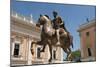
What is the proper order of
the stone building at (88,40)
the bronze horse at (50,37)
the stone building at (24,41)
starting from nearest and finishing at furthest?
the stone building at (24,41), the bronze horse at (50,37), the stone building at (88,40)

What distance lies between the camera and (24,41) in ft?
10.00

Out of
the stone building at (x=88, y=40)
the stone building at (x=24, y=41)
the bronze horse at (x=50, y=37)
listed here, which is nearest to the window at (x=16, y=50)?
the stone building at (x=24, y=41)

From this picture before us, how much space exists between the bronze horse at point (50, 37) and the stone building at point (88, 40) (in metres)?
0.23

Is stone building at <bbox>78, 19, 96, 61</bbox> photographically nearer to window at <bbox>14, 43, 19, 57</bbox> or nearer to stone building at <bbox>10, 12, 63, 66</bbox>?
stone building at <bbox>10, 12, 63, 66</bbox>

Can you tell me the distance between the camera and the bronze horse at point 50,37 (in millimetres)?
3172

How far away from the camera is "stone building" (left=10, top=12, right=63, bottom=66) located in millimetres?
2941

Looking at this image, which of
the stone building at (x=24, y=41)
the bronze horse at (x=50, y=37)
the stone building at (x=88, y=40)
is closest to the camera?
the stone building at (x=24, y=41)

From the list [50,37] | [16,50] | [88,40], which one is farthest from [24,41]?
[88,40]

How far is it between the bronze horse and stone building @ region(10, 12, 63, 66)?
0.24 ft

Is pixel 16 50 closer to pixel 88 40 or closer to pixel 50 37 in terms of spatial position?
pixel 50 37

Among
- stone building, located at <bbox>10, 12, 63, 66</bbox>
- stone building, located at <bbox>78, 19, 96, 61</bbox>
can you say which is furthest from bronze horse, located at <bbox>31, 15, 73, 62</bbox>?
stone building, located at <bbox>78, 19, 96, 61</bbox>

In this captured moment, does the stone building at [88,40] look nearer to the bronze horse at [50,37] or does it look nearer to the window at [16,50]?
the bronze horse at [50,37]

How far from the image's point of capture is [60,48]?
10.8 feet
